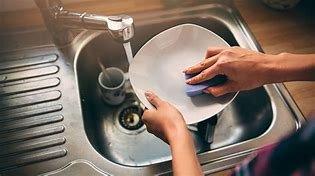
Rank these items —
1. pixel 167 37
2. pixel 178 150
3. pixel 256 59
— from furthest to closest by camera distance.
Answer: pixel 167 37 < pixel 256 59 < pixel 178 150

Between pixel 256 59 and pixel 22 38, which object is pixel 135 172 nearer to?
pixel 256 59

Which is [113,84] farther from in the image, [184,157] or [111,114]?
[184,157]

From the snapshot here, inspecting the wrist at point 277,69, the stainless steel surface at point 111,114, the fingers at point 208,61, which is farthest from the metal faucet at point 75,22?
the wrist at point 277,69

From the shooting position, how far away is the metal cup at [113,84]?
81 cm

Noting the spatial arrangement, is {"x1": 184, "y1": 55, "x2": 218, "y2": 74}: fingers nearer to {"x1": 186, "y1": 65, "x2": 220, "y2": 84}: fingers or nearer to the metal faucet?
{"x1": 186, "y1": 65, "x2": 220, "y2": 84}: fingers

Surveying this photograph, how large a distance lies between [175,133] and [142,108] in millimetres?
270

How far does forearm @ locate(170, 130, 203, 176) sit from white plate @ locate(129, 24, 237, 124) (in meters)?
0.11

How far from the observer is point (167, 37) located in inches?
31.6

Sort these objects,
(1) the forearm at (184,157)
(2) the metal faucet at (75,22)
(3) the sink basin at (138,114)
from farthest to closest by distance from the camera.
→ (3) the sink basin at (138,114), (2) the metal faucet at (75,22), (1) the forearm at (184,157)

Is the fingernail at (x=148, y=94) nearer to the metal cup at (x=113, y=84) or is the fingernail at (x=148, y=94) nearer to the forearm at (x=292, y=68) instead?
the metal cup at (x=113, y=84)

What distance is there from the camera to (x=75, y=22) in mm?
711

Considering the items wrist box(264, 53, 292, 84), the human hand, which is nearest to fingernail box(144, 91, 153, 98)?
the human hand

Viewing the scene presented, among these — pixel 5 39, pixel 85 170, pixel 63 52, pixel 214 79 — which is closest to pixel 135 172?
pixel 85 170

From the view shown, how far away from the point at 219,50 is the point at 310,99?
0.25 m
